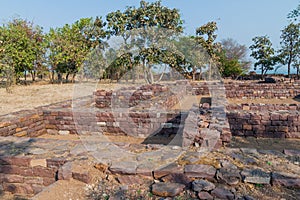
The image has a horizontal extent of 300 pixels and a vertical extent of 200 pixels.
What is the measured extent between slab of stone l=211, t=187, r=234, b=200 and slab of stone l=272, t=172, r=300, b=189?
0.57 metres

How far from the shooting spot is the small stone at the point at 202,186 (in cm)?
247

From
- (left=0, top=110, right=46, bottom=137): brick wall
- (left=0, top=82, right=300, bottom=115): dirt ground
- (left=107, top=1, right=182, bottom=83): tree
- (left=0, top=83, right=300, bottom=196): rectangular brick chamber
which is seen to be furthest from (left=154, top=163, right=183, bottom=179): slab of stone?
(left=107, top=1, right=182, bottom=83): tree

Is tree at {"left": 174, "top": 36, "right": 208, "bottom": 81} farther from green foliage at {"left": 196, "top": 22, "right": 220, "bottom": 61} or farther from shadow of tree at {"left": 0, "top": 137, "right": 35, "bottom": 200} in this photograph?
shadow of tree at {"left": 0, "top": 137, "right": 35, "bottom": 200}

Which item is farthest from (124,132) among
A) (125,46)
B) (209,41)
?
(209,41)

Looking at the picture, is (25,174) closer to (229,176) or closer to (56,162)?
(56,162)

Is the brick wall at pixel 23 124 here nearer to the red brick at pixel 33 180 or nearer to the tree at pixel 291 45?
the red brick at pixel 33 180

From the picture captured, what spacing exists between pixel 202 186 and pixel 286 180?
0.92 meters

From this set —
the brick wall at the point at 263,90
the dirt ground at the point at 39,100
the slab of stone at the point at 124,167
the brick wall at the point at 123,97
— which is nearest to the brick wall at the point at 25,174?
the slab of stone at the point at 124,167

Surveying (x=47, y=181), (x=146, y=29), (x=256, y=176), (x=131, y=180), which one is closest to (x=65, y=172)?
(x=47, y=181)

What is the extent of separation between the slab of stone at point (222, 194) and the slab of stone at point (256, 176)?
319 mm

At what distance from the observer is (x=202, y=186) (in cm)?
250

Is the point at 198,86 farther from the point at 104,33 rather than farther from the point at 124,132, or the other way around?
the point at 104,33

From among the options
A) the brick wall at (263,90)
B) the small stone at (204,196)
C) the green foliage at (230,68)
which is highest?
the green foliage at (230,68)

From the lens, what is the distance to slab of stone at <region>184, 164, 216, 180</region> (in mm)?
2641
